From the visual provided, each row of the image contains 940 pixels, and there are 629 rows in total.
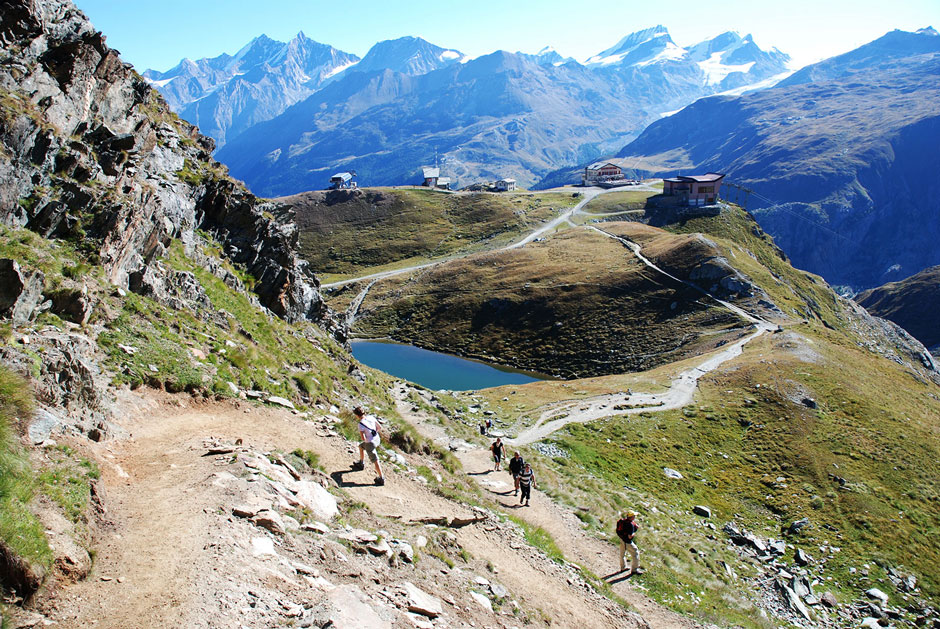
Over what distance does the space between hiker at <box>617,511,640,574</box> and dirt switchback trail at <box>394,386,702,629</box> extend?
58cm

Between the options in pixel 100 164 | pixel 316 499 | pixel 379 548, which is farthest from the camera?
pixel 100 164

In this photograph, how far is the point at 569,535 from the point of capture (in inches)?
841

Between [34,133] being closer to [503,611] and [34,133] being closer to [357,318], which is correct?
[503,611]

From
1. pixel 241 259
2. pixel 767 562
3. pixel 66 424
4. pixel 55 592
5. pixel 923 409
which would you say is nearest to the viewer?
pixel 55 592

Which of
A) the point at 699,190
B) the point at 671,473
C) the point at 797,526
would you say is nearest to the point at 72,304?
the point at 671,473

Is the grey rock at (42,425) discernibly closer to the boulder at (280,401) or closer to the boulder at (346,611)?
the boulder at (346,611)

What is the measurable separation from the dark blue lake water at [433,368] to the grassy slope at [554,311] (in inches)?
115

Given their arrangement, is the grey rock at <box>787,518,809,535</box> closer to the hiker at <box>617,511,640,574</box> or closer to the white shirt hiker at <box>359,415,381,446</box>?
the hiker at <box>617,511,640,574</box>

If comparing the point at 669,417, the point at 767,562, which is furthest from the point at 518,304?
the point at 767,562

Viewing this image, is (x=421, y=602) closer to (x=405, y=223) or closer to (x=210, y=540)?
(x=210, y=540)

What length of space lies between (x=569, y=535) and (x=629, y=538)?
2.76 metres

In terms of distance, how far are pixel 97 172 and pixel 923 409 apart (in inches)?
2673

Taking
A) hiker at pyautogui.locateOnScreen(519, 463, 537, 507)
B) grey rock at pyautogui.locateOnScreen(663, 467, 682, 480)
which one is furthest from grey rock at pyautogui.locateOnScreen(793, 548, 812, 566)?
hiker at pyautogui.locateOnScreen(519, 463, 537, 507)

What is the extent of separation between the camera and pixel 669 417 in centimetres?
4503
